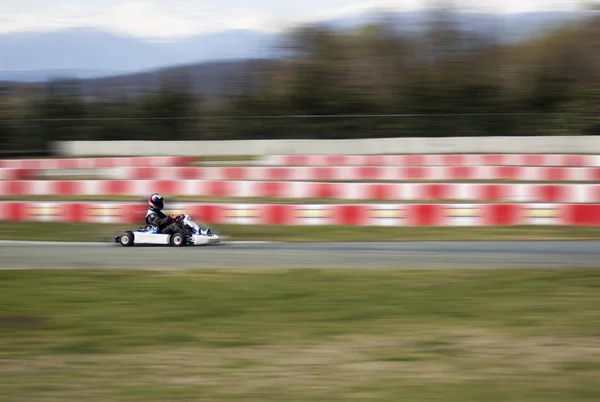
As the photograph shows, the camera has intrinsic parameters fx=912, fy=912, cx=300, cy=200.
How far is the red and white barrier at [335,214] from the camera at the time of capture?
15.5m

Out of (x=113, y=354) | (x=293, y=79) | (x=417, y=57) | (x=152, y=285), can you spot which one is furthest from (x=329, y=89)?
(x=113, y=354)

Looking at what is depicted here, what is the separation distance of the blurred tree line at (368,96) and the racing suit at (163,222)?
21.7 meters

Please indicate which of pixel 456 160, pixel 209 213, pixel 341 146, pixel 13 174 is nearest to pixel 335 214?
pixel 209 213

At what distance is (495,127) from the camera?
33.2 m

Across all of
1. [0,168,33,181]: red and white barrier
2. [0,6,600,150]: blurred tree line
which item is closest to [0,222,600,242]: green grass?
[0,168,33,181]: red and white barrier

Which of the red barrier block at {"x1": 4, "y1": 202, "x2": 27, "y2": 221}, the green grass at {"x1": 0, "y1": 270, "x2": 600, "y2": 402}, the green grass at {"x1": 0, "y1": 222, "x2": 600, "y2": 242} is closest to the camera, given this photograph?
the green grass at {"x1": 0, "y1": 270, "x2": 600, "y2": 402}

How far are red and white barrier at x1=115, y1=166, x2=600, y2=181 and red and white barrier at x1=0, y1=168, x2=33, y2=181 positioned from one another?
3.33m

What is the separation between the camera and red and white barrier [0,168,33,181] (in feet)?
84.4

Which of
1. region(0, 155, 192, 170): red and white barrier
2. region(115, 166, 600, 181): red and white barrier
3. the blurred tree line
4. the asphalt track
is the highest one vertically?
the blurred tree line

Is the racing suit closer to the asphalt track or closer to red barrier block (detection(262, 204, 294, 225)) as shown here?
the asphalt track

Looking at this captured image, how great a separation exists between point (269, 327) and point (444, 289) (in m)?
2.36

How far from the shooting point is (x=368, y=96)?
39688mm

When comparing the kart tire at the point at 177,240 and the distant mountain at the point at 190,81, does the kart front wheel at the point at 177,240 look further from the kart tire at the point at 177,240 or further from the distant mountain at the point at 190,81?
the distant mountain at the point at 190,81

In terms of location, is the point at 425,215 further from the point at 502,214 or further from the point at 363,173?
the point at 363,173
